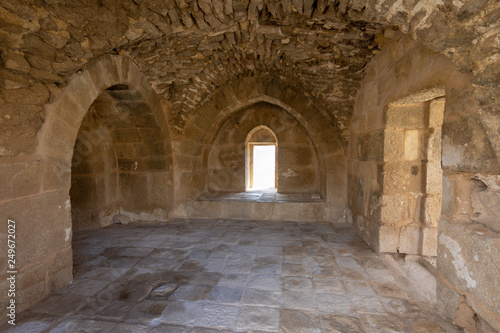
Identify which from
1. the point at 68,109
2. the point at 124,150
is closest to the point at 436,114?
the point at 68,109

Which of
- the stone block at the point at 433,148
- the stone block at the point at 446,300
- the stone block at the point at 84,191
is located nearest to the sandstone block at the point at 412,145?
the stone block at the point at 433,148

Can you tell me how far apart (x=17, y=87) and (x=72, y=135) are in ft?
1.85

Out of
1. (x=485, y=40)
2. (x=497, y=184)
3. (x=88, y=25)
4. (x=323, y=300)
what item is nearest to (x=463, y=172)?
(x=497, y=184)

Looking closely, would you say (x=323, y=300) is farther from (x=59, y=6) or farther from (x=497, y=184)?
(x=59, y=6)

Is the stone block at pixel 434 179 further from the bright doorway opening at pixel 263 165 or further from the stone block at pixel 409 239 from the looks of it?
the bright doorway opening at pixel 263 165

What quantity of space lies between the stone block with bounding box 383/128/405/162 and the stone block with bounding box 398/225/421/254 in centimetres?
82

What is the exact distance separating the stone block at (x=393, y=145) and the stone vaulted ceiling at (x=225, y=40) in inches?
41.6

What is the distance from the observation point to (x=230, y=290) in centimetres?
223

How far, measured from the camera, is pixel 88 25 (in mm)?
2062

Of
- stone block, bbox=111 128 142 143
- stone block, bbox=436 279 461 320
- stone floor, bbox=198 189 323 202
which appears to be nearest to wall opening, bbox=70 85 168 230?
stone block, bbox=111 128 142 143

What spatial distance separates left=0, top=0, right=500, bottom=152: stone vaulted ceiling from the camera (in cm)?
159

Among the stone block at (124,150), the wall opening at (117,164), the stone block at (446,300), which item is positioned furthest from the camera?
the stone block at (124,150)

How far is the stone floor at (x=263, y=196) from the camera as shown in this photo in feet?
15.7

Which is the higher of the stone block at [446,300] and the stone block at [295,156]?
the stone block at [295,156]
